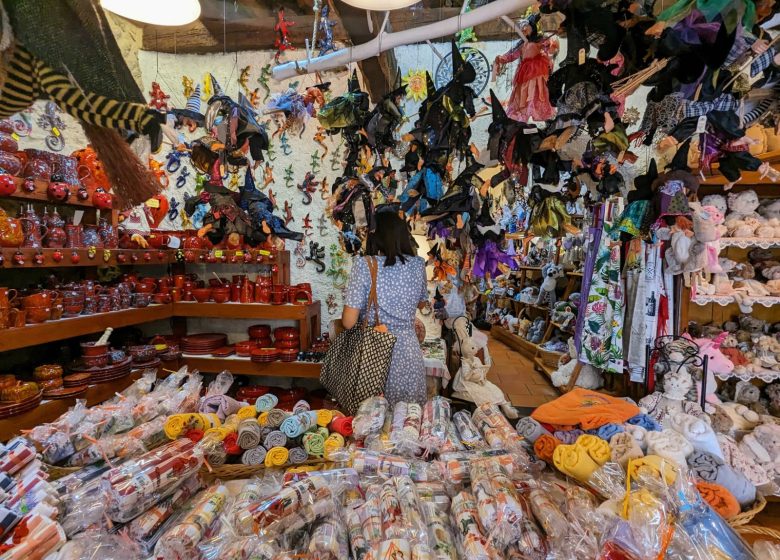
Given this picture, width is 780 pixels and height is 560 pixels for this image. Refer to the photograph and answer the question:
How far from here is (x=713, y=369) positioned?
2.37 meters

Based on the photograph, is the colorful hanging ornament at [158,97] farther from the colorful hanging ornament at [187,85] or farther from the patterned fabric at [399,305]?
the patterned fabric at [399,305]

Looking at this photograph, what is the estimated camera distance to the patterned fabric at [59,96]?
4.00 ft

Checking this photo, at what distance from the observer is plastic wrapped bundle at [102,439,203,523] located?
0.85 meters

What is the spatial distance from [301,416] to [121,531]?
1.77 feet

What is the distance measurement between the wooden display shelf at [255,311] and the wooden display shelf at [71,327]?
0.19m

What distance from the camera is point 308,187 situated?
353 centimetres

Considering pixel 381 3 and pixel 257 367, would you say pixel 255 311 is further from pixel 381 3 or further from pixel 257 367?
pixel 381 3

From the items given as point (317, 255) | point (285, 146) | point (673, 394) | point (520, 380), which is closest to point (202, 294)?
point (317, 255)

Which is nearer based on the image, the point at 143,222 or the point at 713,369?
the point at 713,369

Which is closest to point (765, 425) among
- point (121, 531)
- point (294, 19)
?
point (121, 531)

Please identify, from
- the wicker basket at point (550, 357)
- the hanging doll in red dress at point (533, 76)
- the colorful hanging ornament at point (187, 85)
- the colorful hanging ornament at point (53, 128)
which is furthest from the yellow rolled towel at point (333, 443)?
the wicker basket at point (550, 357)

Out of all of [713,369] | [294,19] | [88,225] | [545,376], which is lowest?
[545,376]

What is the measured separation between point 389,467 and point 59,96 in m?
1.64

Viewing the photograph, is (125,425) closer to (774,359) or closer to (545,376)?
(774,359)
